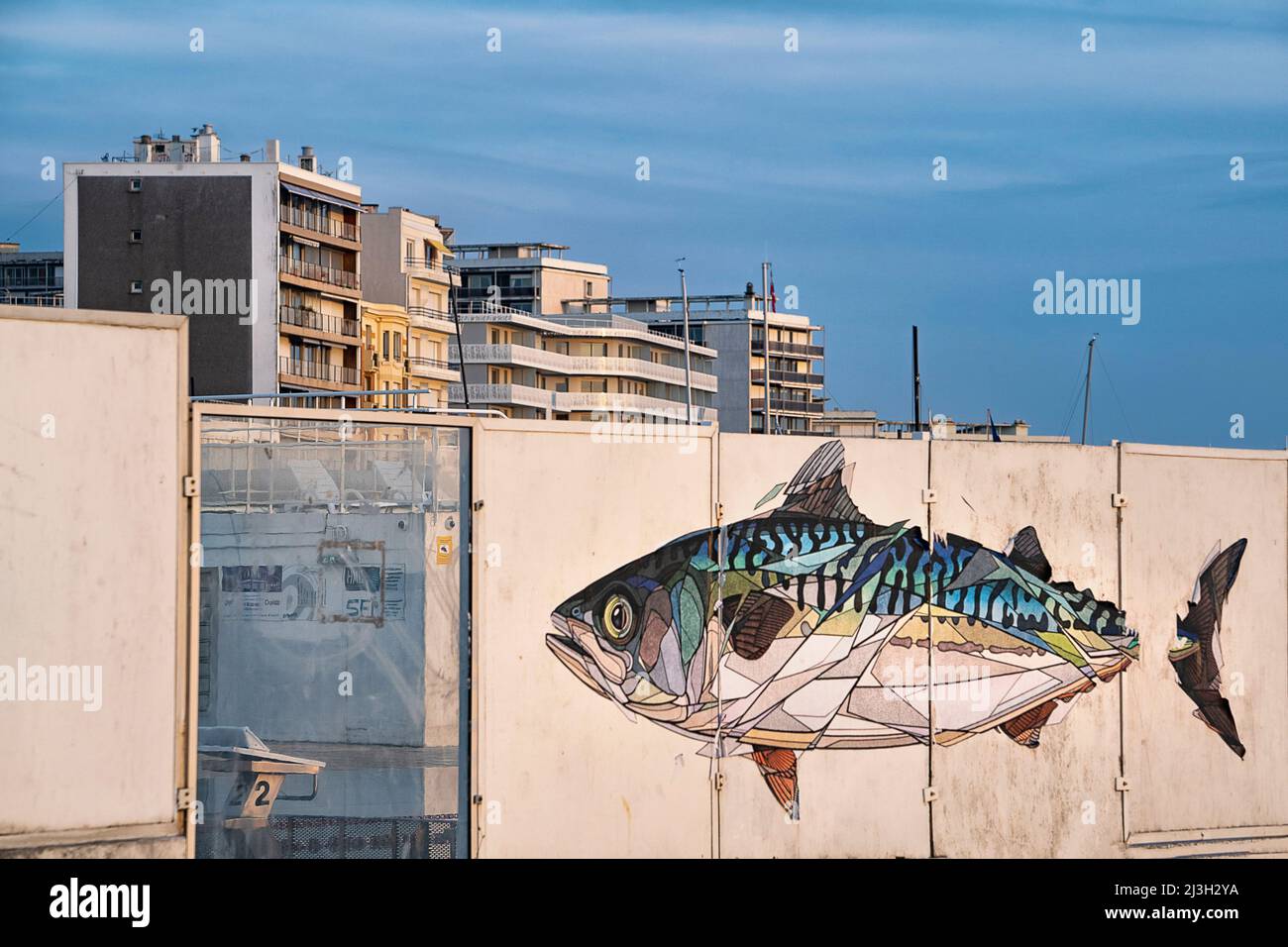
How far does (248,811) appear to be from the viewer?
10.3m

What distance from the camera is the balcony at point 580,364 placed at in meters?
118

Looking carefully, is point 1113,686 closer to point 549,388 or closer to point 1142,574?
point 1142,574

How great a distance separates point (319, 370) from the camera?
86188mm

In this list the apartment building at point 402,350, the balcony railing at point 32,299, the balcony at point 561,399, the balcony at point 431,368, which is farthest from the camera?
the balcony at point 561,399

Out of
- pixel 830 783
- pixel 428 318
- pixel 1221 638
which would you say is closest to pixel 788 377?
pixel 428 318

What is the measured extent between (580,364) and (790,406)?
109 ft

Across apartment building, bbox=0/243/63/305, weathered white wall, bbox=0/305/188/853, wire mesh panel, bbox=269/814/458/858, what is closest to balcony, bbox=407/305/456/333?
apartment building, bbox=0/243/63/305

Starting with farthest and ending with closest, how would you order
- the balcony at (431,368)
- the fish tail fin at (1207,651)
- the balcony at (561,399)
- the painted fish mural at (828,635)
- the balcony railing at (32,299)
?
1. the balcony at (561,399)
2. the balcony railing at (32,299)
3. the balcony at (431,368)
4. the fish tail fin at (1207,651)
5. the painted fish mural at (828,635)

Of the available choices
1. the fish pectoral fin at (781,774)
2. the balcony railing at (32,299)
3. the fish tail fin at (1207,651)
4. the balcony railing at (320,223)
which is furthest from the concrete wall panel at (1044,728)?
the balcony railing at (32,299)

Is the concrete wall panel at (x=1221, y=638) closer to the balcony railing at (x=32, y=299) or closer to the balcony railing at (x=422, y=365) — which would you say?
the balcony railing at (x=422, y=365)

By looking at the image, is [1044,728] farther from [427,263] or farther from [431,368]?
[427,263]

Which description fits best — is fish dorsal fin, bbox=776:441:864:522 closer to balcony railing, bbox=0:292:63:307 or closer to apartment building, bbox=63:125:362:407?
apartment building, bbox=63:125:362:407

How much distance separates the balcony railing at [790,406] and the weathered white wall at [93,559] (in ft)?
457
